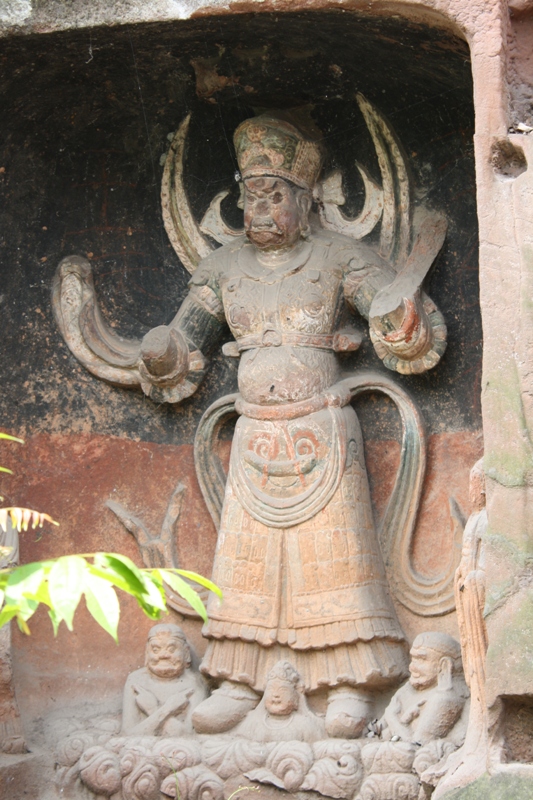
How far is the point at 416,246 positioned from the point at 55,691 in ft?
9.29

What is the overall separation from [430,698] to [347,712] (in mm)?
414

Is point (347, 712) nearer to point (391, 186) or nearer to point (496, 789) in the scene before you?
point (496, 789)

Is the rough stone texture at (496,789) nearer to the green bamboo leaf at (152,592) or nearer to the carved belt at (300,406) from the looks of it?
the green bamboo leaf at (152,592)

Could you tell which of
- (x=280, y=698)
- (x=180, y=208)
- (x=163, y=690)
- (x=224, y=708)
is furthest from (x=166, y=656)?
(x=180, y=208)

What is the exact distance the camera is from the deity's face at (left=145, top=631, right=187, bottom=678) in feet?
19.7

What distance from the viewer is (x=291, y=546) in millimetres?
5992

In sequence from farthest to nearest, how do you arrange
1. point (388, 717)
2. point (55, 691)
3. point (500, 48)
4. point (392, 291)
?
point (55, 691) < point (392, 291) < point (388, 717) < point (500, 48)

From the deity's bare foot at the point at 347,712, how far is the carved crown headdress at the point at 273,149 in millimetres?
2460

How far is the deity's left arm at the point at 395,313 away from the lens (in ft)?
19.2

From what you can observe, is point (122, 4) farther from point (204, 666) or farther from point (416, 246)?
point (204, 666)

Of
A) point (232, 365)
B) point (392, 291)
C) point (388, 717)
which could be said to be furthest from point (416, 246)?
point (388, 717)

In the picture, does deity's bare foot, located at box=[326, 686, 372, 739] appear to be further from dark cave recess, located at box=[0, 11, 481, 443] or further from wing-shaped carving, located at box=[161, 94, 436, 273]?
wing-shaped carving, located at box=[161, 94, 436, 273]

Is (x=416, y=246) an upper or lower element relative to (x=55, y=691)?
upper

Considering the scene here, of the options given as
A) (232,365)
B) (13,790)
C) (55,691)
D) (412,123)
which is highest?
(412,123)
